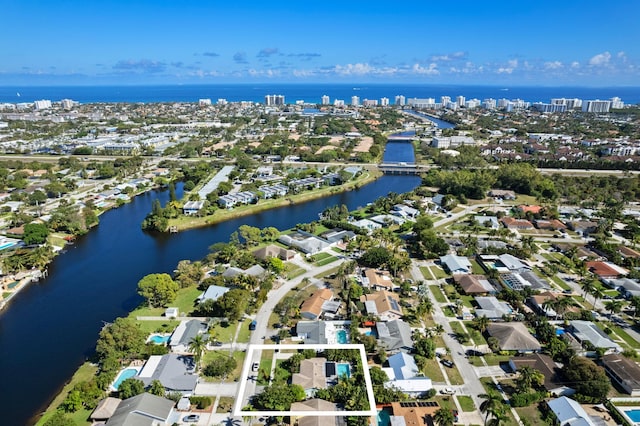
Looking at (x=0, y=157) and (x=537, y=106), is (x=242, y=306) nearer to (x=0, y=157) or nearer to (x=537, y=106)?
(x=0, y=157)

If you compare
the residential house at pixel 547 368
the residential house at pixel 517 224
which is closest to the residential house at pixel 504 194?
the residential house at pixel 517 224

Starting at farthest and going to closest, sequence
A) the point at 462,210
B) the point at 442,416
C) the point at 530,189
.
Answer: the point at 530,189 → the point at 462,210 → the point at 442,416

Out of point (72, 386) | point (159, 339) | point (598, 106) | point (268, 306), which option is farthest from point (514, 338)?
point (598, 106)

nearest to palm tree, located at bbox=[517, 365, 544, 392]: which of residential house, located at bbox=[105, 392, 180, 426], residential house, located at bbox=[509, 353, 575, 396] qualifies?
residential house, located at bbox=[509, 353, 575, 396]

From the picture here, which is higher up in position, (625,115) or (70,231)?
(625,115)

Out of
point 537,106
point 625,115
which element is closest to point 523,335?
point 625,115

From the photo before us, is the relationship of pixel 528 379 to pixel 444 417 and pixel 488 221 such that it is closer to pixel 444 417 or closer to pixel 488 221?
pixel 444 417

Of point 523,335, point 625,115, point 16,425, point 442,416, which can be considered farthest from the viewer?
point 625,115

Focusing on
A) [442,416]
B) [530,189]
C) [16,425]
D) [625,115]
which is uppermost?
[625,115]
